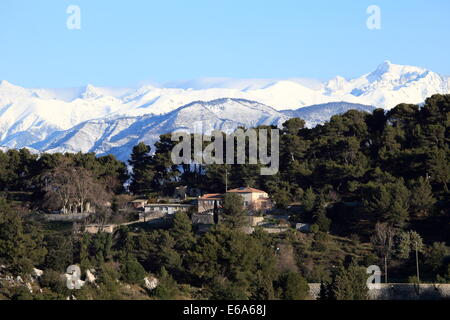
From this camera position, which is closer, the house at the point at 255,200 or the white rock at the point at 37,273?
the white rock at the point at 37,273

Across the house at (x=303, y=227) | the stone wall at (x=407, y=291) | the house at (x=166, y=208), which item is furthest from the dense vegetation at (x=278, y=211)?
the house at (x=166, y=208)

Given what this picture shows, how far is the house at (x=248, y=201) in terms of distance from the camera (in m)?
54.6

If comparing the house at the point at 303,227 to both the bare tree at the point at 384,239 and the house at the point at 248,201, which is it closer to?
the house at the point at 248,201

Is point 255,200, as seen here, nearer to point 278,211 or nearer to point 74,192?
point 278,211

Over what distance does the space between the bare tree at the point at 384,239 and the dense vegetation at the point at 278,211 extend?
8cm

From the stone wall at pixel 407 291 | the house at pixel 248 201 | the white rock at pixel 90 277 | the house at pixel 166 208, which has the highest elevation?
the house at pixel 248 201

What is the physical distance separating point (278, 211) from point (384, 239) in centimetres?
783

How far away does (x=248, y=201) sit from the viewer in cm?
5550

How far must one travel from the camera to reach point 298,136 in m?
63.7

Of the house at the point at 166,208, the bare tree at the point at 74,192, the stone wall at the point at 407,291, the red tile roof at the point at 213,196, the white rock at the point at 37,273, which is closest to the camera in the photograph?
the stone wall at the point at 407,291

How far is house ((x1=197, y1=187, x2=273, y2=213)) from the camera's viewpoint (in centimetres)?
5459

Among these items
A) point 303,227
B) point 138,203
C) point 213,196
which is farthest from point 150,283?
point 138,203

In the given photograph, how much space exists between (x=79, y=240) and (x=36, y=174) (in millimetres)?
13558
